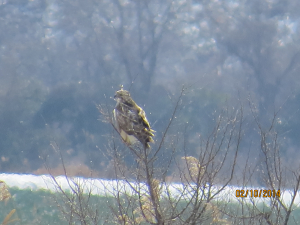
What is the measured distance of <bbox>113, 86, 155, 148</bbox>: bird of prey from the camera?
3.09 metres

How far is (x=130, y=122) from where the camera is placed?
315 cm

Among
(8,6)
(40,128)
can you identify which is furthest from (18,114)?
(8,6)

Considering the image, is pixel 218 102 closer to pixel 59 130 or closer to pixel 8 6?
pixel 59 130

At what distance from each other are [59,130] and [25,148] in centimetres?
106

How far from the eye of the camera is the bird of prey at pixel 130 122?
10.1 feet

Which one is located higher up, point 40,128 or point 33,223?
point 40,128

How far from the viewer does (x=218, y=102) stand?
11164 millimetres

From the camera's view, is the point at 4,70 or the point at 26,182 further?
the point at 4,70
